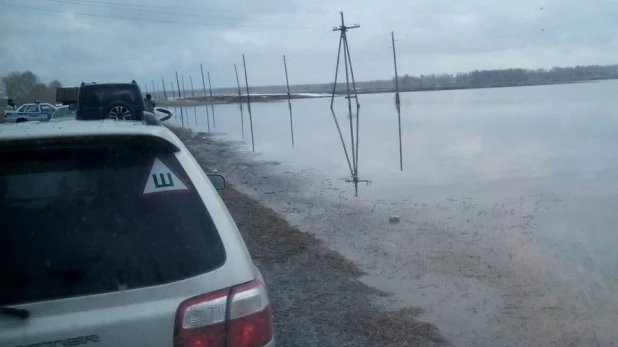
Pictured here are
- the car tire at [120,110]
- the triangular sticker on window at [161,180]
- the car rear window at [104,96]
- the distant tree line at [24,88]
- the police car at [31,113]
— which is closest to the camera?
the triangular sticker on window at [161,180]

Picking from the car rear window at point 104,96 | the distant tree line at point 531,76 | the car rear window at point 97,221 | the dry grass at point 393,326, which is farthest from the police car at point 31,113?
the distant tree line at point 531,76

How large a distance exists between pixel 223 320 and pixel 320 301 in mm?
4178

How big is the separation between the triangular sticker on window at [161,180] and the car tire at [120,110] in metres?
13.5

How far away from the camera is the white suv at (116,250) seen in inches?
93.7

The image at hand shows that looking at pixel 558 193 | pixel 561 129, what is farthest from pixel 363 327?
pixel 561 129

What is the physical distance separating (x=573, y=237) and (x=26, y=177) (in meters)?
8.27

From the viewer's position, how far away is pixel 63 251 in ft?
8.18

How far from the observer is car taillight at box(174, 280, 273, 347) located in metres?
2.47

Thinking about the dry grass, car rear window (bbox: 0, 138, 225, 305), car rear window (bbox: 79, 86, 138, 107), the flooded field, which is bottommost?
the flooded field

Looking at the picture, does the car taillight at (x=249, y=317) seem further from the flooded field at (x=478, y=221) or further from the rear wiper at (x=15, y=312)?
the flooded field at (x=478, y=221)

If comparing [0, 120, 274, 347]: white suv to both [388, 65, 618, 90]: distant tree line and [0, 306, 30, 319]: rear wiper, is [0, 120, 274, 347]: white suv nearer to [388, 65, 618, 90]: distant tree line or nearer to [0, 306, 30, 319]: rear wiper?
[0, 306, 30, 319]: rear wiper

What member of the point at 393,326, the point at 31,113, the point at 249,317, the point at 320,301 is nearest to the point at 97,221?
the point at 249,317

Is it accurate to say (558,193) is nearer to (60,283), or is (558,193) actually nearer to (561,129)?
(60,283)

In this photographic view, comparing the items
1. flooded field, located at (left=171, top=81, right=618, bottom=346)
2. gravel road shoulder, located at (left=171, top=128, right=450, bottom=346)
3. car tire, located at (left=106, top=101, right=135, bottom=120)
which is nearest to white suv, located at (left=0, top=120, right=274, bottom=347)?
gravel road shoulder, located at (left=171, top=128, right=450, bottom=346)
